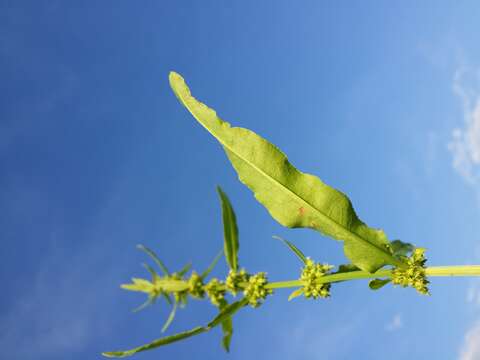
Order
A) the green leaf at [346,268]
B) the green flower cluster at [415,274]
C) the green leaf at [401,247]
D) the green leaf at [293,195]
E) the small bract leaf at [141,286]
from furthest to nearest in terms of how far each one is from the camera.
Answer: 1. the green leaf at [401,247]
2. the green leaf at [346,268]
3. the green flower cluster at [415,274]
4. the green leaf at [293,195]
5. the small bract leaf at [141,286]

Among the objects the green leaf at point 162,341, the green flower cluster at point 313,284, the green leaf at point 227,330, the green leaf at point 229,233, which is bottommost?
the green leaf at point 162,341

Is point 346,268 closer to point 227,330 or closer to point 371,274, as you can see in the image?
point 371,274

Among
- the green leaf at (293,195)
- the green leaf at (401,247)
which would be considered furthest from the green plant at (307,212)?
the green leaf at (401,247)

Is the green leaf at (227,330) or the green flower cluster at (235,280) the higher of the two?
the green flower cluster at (235,280)

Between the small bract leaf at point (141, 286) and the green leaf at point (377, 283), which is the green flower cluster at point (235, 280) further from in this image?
the green leaf at point (377, 283)

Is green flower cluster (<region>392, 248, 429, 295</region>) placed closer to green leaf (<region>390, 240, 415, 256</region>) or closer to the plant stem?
the plant stem

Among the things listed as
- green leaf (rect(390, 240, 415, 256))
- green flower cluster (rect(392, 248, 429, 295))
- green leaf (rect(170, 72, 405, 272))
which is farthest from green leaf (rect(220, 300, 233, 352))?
green leaf (rect(390, 240, 415, 256))

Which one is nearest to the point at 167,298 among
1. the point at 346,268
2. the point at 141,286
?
the point at 141,286
